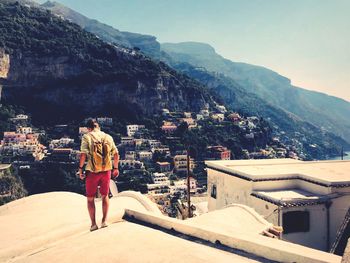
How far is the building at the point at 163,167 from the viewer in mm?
101812

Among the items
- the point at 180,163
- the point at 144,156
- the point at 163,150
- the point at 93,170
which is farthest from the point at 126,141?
the point at 93,170

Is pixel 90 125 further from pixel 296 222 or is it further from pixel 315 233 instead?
pixel 315 233

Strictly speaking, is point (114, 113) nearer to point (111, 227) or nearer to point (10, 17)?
point (10, 17)

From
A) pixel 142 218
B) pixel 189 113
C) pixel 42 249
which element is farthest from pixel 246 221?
pixel 189 113

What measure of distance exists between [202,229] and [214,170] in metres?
14.4

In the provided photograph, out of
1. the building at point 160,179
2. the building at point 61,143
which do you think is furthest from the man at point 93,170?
the building at point 61,143

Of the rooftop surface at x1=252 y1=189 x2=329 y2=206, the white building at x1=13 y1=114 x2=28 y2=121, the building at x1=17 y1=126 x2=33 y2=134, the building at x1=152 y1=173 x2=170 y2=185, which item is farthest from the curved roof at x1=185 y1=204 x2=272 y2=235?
the white building at x1=13 y1=114 x2=28 y2=121

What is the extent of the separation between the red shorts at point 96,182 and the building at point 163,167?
9596 cm

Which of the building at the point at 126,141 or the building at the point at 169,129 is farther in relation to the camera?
the building at the point at 169,129

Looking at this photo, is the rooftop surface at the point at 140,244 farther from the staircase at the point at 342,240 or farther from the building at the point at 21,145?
the building at the point at 21,145

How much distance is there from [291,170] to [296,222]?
3713 mm

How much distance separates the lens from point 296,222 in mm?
15102

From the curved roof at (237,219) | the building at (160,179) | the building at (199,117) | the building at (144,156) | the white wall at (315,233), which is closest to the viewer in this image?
the curved roof at (237,219)

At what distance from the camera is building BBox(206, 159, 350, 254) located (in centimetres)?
1488
